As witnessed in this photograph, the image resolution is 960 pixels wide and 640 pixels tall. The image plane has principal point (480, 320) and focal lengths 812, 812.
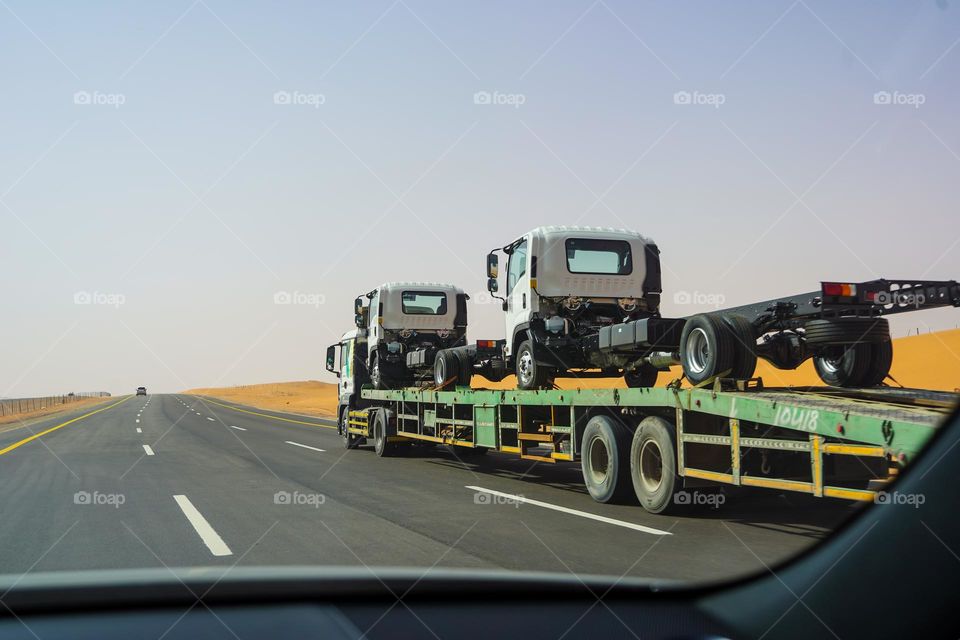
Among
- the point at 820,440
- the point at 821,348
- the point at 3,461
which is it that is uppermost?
the point at 821,348

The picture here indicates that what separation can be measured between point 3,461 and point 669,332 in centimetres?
1375

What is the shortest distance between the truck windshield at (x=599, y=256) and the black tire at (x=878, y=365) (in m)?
4.42

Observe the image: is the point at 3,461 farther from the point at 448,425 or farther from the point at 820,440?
the point at 820,440

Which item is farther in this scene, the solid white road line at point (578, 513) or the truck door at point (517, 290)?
the truck door at point (517, 290)

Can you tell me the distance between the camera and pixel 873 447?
222 inches

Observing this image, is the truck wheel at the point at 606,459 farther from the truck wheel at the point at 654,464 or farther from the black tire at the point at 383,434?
the black tire at the point at 383,434

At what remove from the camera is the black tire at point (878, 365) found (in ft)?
29.3

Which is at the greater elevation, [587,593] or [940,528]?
[940,528]

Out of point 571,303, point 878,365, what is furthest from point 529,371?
point 878,365

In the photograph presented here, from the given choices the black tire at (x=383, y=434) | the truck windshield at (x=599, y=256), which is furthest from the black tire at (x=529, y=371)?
the black tire at (x=383, y=434)

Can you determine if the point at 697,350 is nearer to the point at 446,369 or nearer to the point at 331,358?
the point at 446,369

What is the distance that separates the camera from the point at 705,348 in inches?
344

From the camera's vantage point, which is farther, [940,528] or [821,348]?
[821,348]

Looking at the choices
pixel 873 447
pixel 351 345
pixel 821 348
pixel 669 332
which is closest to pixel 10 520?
pixel 669 332
